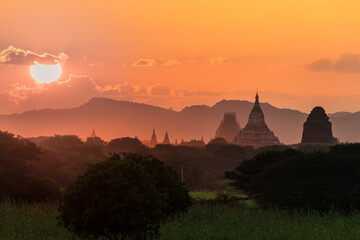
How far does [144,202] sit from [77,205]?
96.4 inches

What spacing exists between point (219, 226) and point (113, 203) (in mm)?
6474

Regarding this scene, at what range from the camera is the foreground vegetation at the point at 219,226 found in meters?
21.1

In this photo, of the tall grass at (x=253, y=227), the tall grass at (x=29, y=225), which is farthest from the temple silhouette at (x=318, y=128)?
the tall grass at (x=29, y=225)

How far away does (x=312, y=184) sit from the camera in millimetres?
32719

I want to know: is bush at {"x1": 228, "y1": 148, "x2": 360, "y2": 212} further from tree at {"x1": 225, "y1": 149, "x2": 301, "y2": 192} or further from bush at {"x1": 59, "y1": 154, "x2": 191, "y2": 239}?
bush at {"x1": 59, "y1": 154, "x2": 191, "y2": 239}

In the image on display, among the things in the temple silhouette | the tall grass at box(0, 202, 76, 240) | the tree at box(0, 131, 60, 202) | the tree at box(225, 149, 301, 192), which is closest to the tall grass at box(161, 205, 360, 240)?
the tall grass at box(0, 202, 76, 240)

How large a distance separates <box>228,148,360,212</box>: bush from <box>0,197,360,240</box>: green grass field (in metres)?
4.03

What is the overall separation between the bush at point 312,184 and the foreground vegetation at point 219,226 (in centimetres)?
393

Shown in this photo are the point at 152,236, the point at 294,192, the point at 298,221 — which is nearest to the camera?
the point at 152,236

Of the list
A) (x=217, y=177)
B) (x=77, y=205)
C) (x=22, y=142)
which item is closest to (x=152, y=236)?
(x=77, y=205)

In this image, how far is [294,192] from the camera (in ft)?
106

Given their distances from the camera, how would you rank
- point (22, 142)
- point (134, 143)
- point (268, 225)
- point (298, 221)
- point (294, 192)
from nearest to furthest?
1. point (268, 225)
2. point (298, 221)
3. point (294, 192)
4. point (22, 142)
5. point (134, 143)

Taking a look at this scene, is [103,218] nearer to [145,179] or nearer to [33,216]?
[145,179]

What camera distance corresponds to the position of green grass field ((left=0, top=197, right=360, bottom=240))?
21.1m
